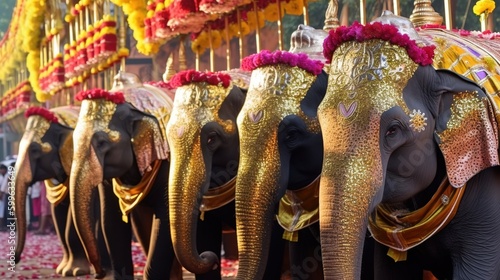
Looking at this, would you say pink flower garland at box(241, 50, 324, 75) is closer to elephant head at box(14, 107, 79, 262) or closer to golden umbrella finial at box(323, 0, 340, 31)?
golden umbrella finial at box(323, 0, 340, 31)

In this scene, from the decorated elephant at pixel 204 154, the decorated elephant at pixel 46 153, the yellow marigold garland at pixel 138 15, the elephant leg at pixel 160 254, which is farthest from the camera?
the yellow marigold garland at pixel 138 15

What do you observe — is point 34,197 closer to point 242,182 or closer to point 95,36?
point 95,36

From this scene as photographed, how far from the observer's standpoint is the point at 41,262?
1233 centimetres

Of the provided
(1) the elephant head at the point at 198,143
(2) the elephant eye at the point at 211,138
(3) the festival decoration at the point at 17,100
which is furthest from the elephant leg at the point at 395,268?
(3) the festival decoration at the point at 17,100

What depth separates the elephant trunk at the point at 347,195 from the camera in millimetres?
4137

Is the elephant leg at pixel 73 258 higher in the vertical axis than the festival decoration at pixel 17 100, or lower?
lower

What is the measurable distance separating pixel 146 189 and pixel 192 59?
9.19 m

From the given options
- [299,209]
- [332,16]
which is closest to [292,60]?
[299,209]

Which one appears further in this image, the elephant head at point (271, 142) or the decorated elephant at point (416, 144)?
the elephant head at point (271, 142)

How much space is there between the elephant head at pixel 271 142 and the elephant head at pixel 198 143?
77 cm

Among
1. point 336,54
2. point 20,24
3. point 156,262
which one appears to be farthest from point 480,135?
point 20,24

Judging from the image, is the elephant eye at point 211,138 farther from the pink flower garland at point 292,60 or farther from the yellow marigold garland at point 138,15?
the yellow marigold garland at point 138,15

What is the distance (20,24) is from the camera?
21.9 metres

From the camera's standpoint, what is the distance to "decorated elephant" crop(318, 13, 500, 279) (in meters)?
4.41
